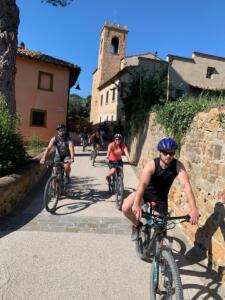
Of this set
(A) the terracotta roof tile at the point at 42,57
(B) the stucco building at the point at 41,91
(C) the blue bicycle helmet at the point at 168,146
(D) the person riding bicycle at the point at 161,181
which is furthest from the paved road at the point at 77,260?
(A) the terracotta roof tile at the point at 42,57

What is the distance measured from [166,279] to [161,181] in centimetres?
125

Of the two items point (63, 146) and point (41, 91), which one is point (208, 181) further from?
point (41, 91)

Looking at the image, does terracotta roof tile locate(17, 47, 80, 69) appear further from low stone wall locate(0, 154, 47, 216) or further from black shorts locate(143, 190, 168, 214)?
black shorts locate(143, 190, 168, 214)

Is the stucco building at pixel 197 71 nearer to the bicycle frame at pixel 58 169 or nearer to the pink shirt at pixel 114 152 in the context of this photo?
the pink shirt at pixel 114 152

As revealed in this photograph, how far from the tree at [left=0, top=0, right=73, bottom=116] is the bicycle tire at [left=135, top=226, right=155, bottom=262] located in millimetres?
8475

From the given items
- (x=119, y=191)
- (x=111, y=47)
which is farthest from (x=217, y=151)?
(x=111, y=47)

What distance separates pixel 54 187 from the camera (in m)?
8.19

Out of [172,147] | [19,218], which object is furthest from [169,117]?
[172,147]

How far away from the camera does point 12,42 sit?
12641 millimetres

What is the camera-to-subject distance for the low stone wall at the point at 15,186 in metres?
7.04

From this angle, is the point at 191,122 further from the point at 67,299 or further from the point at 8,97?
the point at 8,97

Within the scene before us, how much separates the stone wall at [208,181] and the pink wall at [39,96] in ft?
66.5

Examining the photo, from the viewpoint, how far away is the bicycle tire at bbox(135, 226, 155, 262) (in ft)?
16.8

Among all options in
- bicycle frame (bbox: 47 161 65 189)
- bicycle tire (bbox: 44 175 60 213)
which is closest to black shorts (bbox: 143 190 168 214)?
bicycle tire (bbox: 44 175 60 213)
